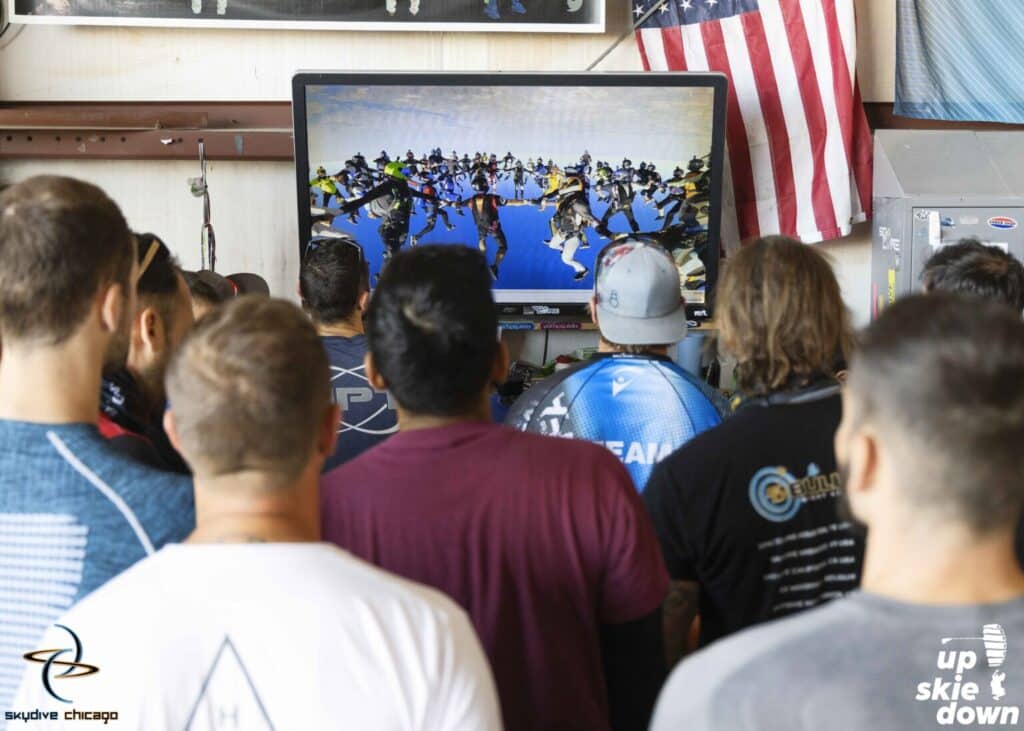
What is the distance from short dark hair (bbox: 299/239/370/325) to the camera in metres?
3.10

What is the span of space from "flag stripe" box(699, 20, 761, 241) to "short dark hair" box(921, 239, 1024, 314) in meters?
2.48

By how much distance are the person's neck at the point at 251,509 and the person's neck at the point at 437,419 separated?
1.19 ft

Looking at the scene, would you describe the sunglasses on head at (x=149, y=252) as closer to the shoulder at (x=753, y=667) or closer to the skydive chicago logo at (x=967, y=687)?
the shoulder at (x=753, y=667)

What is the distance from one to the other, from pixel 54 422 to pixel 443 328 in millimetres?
523

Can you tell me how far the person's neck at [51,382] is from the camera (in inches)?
58.7

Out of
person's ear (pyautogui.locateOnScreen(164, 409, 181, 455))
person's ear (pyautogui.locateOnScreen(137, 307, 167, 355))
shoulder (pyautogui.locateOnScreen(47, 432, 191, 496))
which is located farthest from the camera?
person's ear (pyautogui.locateOnScreen(137, 307, 167, 355))

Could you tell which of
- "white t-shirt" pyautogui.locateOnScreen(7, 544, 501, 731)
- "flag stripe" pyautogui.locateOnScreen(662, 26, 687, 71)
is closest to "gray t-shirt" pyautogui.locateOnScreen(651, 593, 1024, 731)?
"white t-shirt" pyautogui.locateOnScreen(7, 544, 501, 731)

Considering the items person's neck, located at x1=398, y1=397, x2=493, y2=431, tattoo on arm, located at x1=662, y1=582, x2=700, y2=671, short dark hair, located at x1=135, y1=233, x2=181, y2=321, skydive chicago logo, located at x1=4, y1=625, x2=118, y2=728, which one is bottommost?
tattoo on arm, located at x1=662, y1=582, x2=700, y2=671

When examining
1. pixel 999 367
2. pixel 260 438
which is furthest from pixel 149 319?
pixel 999 367

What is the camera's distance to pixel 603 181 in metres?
4.90

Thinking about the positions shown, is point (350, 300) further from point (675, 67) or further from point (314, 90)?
point (675, 67)

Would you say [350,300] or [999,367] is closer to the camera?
[999,367]

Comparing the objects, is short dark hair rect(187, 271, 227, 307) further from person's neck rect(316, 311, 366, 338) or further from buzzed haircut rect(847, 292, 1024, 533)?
buzzed haircut rect(847, 292, 1024, 533)

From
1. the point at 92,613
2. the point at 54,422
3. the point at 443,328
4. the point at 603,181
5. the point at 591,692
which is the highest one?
the point at 603,181
